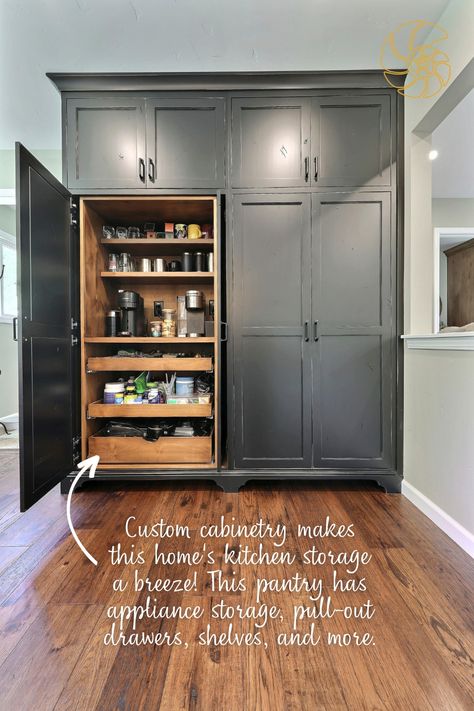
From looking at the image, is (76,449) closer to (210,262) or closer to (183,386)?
(183,386)

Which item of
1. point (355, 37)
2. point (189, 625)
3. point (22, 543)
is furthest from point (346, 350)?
point (22, 543)

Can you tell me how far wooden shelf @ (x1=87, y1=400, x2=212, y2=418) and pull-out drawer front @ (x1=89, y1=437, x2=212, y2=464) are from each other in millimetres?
155

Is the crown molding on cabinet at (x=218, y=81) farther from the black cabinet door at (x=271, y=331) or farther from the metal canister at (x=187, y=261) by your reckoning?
the metal canister at (x=187, y=261)

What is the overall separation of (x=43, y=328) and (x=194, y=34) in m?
1.73

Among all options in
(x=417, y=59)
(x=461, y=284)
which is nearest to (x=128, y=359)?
(x=417, y=59)

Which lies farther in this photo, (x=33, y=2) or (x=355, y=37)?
(x=355, y=37)

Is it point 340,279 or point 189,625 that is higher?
point 340,279

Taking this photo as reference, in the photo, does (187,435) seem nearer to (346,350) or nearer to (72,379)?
(72,379)

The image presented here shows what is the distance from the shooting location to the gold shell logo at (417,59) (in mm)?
1648

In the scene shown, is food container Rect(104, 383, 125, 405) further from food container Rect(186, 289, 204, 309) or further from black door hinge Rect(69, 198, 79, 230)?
black door hinge Rect(69, 198, 79, 230)

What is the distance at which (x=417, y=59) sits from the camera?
71.4 inches

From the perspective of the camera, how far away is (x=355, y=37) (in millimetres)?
1782

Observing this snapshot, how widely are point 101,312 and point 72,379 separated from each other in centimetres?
51

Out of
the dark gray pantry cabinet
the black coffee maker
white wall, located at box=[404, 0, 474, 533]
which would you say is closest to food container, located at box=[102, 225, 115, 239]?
the dark gray pantry cabinet
